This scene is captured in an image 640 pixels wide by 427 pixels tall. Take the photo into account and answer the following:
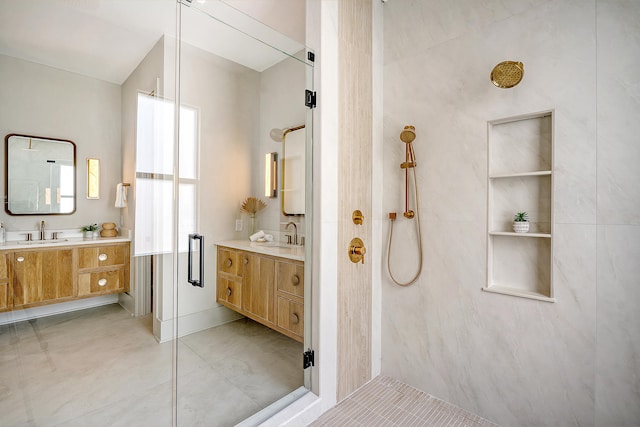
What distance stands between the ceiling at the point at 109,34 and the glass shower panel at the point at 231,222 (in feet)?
0.04

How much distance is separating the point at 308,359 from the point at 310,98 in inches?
61.5

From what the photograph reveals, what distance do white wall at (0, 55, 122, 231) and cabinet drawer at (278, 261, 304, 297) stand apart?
2.87ft

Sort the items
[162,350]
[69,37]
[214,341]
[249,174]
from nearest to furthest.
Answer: [69,37] → [162,350] → [214,341] → [249,174]

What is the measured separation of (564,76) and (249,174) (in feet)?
5.53

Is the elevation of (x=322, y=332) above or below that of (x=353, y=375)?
above

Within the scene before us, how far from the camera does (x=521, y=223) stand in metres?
1.63

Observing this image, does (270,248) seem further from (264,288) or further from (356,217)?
(356,217)

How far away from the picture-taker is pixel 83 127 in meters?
1.17

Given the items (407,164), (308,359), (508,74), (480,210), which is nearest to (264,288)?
(308,359)

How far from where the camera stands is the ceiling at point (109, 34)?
108cm

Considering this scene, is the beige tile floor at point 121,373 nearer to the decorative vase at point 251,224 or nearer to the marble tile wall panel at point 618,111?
the decorative vase at point 251,224

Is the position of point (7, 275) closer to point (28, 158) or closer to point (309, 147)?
point (28, 158)

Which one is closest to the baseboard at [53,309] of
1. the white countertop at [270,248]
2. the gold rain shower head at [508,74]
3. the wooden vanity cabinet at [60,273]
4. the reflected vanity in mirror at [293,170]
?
the wooden vanity cabinet at [60,273]

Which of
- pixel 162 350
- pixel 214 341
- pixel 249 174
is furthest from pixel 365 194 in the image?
pixel 162 350
